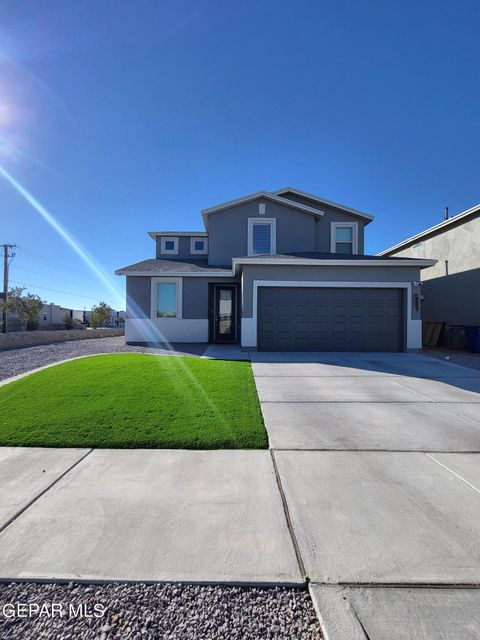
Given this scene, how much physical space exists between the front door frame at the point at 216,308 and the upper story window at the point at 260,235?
6.77 feet

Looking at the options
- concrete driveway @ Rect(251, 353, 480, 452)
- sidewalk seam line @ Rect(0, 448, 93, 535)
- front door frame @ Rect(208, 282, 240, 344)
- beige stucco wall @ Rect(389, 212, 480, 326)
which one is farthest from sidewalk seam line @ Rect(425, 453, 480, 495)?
beige stucco wall @ Rect(389, 212, 480, 326)

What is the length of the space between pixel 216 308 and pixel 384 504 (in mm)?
11804

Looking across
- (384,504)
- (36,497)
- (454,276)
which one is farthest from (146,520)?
(454,276)

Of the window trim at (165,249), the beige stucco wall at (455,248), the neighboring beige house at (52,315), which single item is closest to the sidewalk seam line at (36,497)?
the window trim at (165,249)

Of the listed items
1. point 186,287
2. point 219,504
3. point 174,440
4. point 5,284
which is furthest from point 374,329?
point 5,284

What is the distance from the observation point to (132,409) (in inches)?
195

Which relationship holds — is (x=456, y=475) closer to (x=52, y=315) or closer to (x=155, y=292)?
(x=155, y=292)

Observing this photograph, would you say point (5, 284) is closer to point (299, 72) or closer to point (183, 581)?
point (299, 72)

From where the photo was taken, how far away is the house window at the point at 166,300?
13.9 m

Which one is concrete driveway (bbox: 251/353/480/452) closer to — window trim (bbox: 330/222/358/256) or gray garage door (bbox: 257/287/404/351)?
gray garage door (bbox: 257/287/404/351)

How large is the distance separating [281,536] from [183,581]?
74cm

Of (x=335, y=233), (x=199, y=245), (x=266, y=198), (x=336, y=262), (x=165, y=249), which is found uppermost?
(x=266, y=198)

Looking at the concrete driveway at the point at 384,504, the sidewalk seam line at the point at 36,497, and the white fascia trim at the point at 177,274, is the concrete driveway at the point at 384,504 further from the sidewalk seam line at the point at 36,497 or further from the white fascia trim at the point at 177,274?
the white fascia trim at the point at 177,274

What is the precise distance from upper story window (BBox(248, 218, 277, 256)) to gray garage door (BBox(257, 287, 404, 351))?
3974 mm
